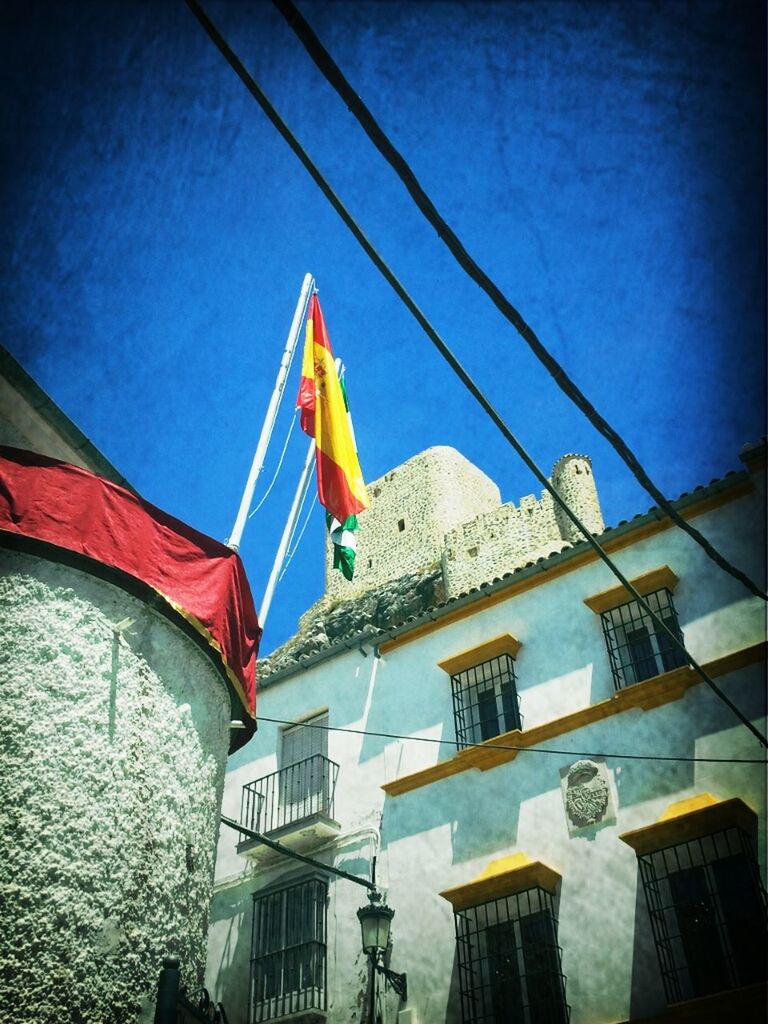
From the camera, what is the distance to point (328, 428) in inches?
459

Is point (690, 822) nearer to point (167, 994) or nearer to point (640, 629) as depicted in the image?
point (640, 629)

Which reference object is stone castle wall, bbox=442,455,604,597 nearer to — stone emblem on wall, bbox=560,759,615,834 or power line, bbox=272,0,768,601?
stone emblem on wall, bbox=560,759,615,834

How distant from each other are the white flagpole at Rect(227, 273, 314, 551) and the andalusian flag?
1.51ft

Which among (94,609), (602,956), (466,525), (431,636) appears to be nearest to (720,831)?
(602,956)

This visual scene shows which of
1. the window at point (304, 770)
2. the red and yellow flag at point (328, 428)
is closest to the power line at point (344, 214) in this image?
the red and yellow flag at point (328, 428)

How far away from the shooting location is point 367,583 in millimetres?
41812

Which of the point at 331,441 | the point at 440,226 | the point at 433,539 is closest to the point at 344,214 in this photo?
the point at 440,226

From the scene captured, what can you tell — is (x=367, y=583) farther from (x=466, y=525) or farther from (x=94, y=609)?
(x=94, y=609)

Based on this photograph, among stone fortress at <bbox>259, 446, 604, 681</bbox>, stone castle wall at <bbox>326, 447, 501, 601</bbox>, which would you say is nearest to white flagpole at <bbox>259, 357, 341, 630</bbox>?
stone fortress at <bbox>259, 446, 604, 681</bbox>

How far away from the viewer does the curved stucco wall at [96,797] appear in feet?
21.7

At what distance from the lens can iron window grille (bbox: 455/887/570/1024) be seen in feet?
36.4

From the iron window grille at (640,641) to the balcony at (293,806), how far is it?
4.66 m

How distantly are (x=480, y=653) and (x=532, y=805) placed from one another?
8.36ft

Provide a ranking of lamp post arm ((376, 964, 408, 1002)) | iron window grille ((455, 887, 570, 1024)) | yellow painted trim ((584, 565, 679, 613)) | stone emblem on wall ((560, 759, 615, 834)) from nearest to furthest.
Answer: iron window grille ((455, 887, 570, 1024)) < stone emblem on wall ((560, 759, 615, 834)) < lamp post arm ((376, 964, 408, 1002)) < yellow painted trim ((584, 565, 679, 613))
